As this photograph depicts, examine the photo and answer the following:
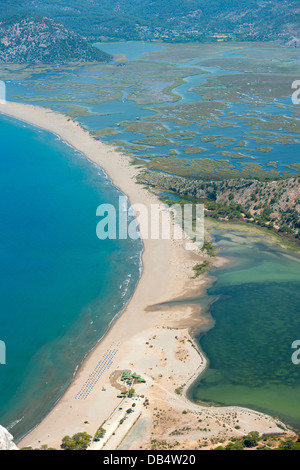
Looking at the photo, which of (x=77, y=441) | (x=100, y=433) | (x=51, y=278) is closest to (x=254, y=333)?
(x=100, y=433)

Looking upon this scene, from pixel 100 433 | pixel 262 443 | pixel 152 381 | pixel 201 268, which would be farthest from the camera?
pixel 201 268

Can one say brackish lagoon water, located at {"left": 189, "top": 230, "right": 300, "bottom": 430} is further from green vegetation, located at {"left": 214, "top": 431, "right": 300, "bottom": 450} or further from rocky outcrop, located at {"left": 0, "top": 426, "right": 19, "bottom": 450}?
rocky outcrop, located at {"left": 0, "top": 426, "right": 19, "bottom": 450}

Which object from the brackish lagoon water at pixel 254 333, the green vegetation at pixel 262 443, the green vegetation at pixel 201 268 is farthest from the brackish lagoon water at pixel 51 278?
the green vegetation at pixel 262 443

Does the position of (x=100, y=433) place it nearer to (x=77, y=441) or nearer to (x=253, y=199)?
(x=77, y=441)

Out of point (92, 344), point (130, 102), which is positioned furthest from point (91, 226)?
point (130, 102)

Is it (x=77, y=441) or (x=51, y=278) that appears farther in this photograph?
(x=51, y=278)

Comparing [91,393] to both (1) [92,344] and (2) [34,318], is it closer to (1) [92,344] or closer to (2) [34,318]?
(1) [92,344]
